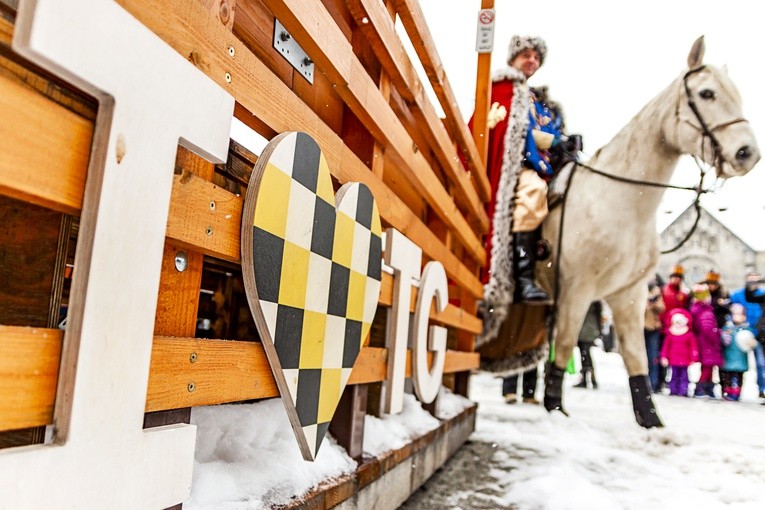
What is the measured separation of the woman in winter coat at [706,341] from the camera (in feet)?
22.1

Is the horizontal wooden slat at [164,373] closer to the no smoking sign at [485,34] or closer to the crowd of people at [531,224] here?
the crowd of people at [531,224]

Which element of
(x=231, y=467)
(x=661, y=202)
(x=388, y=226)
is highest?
(x=661, y=202)

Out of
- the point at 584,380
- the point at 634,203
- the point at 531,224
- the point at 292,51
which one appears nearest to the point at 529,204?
the point at 531,224

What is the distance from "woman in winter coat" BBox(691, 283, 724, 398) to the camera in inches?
265

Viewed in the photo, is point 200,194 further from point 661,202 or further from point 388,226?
point 661,202

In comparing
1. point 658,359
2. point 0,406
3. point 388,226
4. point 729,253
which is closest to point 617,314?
point 388,226

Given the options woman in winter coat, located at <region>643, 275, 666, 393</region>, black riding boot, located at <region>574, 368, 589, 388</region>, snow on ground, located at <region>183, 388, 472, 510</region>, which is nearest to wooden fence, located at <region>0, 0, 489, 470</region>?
snow on ground, located at <region>183, 388, 472, 510</region>

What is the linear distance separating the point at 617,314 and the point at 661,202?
76cm

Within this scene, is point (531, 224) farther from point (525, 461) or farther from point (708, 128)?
point (525, 461)

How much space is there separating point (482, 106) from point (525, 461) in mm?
2141

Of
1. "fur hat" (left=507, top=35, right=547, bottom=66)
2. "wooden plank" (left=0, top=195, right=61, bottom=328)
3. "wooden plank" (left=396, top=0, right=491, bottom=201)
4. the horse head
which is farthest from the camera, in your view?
"fur hat" (left=507, top=35, right=547, bottom=66)

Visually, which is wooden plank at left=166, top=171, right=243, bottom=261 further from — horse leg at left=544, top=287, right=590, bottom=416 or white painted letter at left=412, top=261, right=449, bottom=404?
horse leg at left=544, top=287, right=590, bottom=416

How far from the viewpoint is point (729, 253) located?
3053 centimetres

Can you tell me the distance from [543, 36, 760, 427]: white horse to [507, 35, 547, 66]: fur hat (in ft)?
4.02
